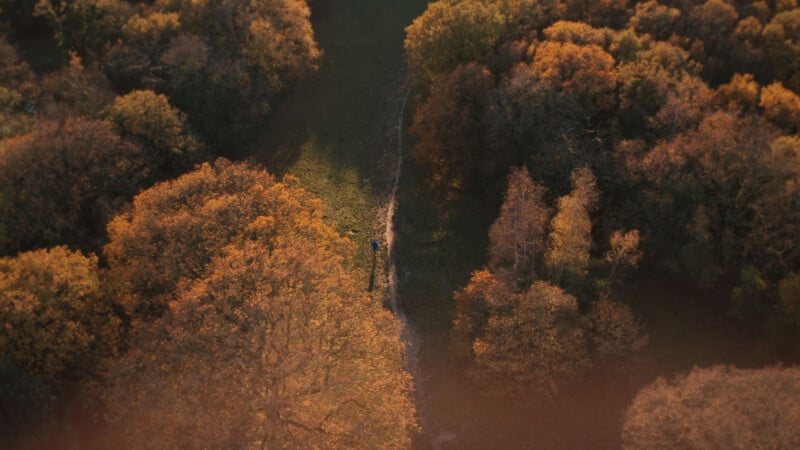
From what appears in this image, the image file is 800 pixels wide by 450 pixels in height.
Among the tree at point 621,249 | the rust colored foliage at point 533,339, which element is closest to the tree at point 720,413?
the rust colored foliage at point 533,339

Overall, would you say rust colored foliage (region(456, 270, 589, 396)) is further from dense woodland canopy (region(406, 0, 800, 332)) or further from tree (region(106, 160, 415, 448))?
tree (region(106, 160, 415, 448))

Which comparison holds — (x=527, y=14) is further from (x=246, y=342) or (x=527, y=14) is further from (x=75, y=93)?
(x=75, y=93)

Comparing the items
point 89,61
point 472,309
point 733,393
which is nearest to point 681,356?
point 733,393

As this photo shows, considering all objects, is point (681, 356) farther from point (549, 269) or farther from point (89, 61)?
point (89, 61)

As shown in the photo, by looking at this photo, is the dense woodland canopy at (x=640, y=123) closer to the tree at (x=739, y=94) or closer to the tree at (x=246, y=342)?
the tree at (x=739, y=94)

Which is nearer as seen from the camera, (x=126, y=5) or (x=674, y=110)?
(x=674, y=110)

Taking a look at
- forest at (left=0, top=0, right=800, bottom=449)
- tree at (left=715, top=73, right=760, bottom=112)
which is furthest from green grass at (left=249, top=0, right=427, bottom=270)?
tree at (left=715, top=73, right=760, bottom=112)
